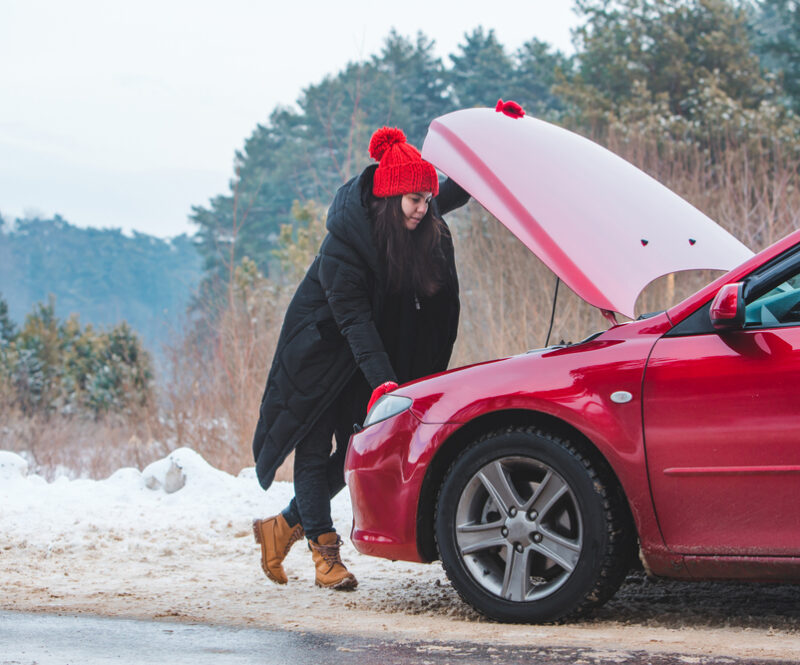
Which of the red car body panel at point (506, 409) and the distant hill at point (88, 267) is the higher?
the distant hill at point (88, 267)

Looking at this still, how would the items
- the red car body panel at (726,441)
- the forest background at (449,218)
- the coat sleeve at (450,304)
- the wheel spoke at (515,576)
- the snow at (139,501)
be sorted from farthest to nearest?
1. the forest background at (449,218)
2. the snow at (139,501)
3. the coat sleeve at (450,304)
4. the wheel spoke at (515,576)
5. the red car body panel at (726,441)

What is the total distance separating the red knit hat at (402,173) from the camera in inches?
202

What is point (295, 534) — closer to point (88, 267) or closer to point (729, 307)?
point (729, 307)

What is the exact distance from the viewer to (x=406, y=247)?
5180 millimetres

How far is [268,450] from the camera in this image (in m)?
5.56

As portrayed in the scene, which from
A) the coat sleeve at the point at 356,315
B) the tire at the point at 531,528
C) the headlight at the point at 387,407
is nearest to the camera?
the tire at the point at 531,528

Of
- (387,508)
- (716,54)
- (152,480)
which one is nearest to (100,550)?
(152,480)

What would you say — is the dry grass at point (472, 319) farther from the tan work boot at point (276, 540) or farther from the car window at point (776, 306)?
the car window at point (776, 306)

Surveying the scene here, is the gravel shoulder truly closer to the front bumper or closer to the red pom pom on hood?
the front bumper

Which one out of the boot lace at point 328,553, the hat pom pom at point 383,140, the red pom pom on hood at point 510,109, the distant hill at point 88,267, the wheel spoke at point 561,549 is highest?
the distant hill at point 88,267

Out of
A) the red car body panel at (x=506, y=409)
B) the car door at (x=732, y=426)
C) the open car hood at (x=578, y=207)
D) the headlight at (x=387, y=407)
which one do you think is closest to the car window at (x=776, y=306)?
the car door at (x=732, y=426)

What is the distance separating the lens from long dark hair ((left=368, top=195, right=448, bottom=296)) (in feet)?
17.0

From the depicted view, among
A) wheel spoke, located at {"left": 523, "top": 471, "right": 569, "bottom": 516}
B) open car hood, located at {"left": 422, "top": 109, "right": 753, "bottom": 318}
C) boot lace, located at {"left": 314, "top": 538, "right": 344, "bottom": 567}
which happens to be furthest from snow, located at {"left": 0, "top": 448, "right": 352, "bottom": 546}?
wheel spoke, located at {"left": 523, "top": 471, "right": 569, "bottom": 516}

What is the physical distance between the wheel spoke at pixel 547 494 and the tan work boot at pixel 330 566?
1.49 m
